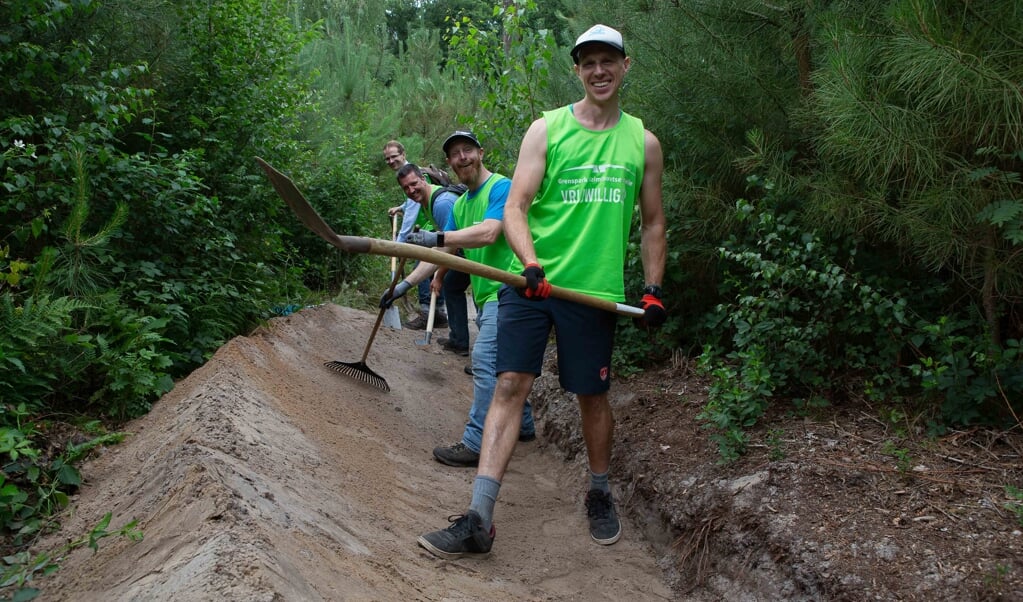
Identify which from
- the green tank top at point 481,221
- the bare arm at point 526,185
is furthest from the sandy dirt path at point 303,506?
the bare arm at point 526,185

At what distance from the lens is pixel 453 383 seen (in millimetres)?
7012

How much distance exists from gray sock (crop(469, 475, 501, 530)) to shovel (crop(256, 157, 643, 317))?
870 mm

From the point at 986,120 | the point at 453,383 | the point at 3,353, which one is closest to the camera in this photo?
the point at 986,120

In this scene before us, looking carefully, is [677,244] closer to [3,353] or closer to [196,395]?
[196,395]

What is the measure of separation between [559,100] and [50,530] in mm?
5426

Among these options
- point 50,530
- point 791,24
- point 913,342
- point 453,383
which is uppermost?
point 791,24

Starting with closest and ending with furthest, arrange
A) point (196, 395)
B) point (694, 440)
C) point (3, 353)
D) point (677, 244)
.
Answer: point (3, 353), point (196, 395), point (694, 440), point (677, 244)

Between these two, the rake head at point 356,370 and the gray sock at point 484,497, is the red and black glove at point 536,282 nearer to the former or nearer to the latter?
the gray sock at point 484,497

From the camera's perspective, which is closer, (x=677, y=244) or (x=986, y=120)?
(x=986, y=120)

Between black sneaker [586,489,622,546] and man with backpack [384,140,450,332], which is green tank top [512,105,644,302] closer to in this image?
black sneaker [586,489,622,546]

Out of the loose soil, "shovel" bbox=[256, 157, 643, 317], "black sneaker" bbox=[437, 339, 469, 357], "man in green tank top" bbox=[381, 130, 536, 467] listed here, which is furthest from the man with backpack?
"shovel" bbox=[256, 157, 643, 317]

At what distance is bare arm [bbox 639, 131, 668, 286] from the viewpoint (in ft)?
11.9

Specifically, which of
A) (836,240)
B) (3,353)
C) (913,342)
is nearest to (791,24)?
(836,240)

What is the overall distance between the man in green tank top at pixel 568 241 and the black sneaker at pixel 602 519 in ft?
2.08
